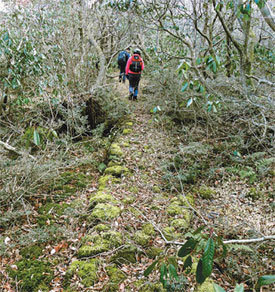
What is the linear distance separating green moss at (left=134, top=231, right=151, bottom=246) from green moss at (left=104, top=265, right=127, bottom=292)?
0.54 m

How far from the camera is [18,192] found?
4059 millimetres

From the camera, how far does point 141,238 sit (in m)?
3.53

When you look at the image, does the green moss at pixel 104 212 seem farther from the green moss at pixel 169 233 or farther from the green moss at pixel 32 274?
the green moss at pixel 32 274

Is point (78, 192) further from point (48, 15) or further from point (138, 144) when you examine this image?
point (48, 15)

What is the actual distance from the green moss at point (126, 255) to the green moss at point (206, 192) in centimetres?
196

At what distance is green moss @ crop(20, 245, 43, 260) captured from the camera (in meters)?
3.22

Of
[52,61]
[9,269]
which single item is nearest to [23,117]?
[52,61]

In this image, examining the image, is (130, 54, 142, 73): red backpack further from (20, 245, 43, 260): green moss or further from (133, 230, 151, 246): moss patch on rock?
(20, 245, 43, 260): green moss

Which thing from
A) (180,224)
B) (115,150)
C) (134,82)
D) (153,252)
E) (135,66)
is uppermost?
(135,66)

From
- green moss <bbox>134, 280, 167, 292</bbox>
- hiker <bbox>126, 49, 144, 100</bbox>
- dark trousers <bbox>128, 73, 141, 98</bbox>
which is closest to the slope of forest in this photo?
green moss <bbox>134, 280, 167, 292</bbox>

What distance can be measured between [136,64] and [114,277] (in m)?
7.22

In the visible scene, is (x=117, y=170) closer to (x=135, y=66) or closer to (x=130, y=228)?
(x=130, y=228)

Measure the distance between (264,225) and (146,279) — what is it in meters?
2.12

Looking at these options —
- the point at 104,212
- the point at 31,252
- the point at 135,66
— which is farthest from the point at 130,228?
the point at 135,66
